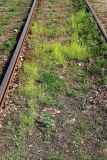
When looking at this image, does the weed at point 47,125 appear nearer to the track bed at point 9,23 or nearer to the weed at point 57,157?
the weed at point 57,157

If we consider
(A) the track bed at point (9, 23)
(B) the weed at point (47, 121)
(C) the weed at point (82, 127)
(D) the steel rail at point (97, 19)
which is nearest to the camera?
(C) the weed at point (82, 127)

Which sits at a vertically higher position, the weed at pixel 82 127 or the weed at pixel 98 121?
the weed at pixel 82 127

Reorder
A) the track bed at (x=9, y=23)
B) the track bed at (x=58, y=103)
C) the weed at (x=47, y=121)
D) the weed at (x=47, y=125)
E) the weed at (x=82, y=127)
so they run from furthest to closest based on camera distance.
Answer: the track bed at (x=9, y=23), the weed at (x=47, y=121), the weed at (x=82, y=127), the weed at (x=47, y=125), the track bed at (x=58, y=103)

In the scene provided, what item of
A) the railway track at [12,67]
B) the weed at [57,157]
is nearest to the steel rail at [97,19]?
the railway track at [12,67]

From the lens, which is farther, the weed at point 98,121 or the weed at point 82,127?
the weed at point 98,121

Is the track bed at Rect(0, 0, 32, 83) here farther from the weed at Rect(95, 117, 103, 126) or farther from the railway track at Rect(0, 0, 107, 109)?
the weed at Rect(95, 117, 103, 126)

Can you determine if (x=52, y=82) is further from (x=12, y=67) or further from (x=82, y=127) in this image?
(x=82, y=127)

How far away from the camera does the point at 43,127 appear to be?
19.5ft

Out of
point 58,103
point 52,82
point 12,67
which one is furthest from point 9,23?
point 58,103

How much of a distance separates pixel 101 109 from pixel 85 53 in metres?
2.78

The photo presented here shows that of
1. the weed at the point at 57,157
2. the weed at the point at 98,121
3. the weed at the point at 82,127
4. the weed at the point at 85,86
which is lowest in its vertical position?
the weed at the point at 85,86

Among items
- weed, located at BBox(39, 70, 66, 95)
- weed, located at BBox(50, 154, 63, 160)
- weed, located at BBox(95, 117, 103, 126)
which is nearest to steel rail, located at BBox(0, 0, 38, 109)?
weed, located at BBox(39, 70, 66, 95)

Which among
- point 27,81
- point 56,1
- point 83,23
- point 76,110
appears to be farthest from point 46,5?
point 76,110

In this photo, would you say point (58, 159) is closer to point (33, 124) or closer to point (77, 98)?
point (33, 124)
